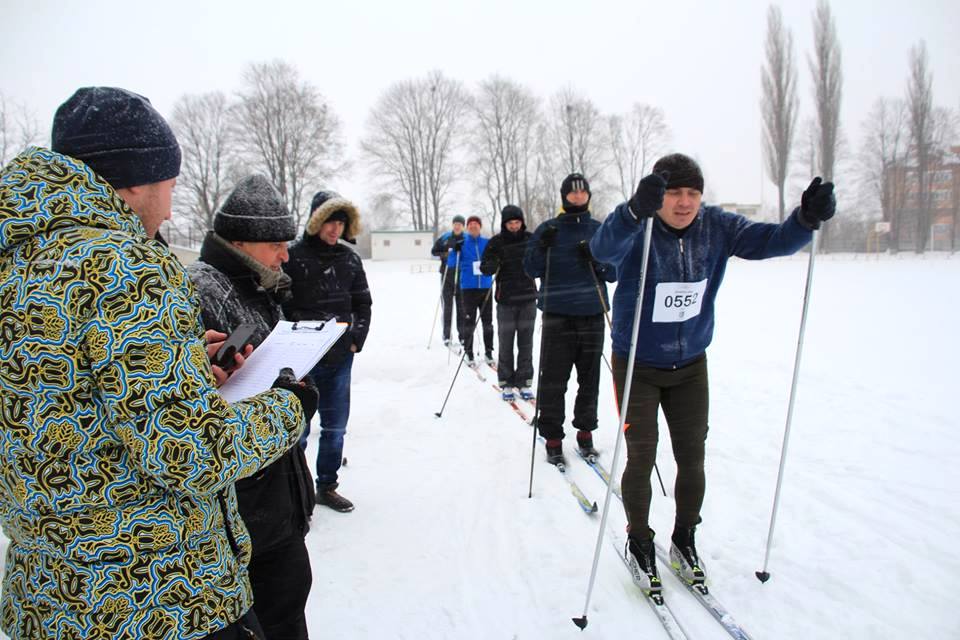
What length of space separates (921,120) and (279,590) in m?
41.9

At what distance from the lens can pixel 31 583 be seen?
1062 mm

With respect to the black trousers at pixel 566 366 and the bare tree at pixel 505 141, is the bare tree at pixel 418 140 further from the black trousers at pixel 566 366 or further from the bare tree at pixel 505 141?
the black trousers at pixel 566 366

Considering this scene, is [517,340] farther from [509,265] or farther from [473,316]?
[473,316]

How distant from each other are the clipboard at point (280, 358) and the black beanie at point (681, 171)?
1.74m

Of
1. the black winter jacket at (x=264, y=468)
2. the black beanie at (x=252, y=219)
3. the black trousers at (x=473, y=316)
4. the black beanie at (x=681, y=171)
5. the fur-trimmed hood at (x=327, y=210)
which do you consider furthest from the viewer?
the black trousers at (x=473, y=316)

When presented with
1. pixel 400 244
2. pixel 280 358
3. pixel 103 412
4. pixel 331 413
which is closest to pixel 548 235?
pixel 331 413

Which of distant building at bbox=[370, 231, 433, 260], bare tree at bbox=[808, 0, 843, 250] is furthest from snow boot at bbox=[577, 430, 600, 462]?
distant building at bbox=[370, 231, 433, 260]

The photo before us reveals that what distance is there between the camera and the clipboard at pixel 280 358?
4.76ft

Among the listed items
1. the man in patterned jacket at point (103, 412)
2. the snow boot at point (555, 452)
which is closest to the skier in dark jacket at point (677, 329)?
the snow boot at point (555, 452)

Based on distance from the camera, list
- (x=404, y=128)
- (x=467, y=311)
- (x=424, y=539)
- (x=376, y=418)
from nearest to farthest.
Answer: (x=424, y=539) → (x=376, y=418) → (x=467, y=311) → (x=404, y=128)

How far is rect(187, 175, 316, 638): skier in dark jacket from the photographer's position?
1.71m

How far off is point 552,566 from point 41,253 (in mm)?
2738

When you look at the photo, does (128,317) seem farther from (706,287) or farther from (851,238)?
(851,238)

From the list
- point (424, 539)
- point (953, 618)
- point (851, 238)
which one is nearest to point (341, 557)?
point (424, 539)
